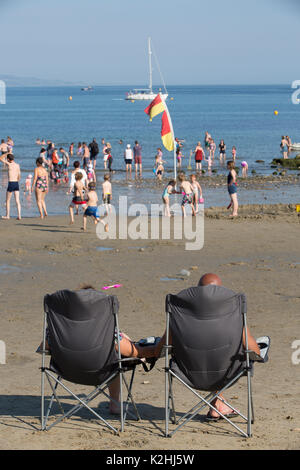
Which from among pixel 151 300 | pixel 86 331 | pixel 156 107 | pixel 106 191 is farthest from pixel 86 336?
pixel 156 107

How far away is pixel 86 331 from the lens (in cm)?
551

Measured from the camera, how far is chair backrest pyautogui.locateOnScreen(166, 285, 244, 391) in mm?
5379

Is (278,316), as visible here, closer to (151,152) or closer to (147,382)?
(147,382)

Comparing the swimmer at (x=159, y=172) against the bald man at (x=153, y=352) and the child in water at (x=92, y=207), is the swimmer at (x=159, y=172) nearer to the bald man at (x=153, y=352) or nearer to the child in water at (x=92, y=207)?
the child in water at (x=92, y=207)

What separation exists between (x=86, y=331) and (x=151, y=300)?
4.81 meters

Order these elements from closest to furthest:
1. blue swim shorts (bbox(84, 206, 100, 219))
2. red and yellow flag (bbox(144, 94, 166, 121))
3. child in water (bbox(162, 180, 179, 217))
→ blue swim shorts (bbox(84, 206, 100, 219))
child in water (bbox(162, 180, 179, 217))
red and yellow flag (bbox(144, 94, 166, 121))

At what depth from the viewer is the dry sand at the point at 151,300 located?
17.9ft

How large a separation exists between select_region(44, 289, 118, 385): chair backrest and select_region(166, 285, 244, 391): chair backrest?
0.49 metres

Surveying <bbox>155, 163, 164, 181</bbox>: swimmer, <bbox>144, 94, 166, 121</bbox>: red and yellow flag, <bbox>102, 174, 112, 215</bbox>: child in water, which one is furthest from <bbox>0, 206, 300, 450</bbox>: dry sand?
<bbox>155, 163, 164, 181</bbox>: swimmer

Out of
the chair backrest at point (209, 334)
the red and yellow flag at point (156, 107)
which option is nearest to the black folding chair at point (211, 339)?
the chair backrest at point (209, 334)

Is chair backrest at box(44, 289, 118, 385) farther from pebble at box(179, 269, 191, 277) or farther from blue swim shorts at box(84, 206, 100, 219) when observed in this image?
blue swim shorts at box(84, 206, 100, 219)

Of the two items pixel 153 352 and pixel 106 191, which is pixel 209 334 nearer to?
pixel 153 352
